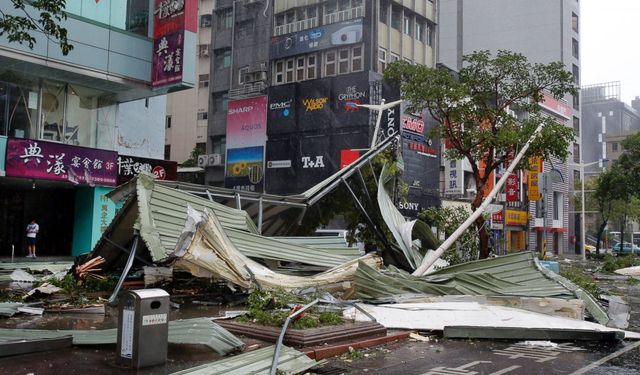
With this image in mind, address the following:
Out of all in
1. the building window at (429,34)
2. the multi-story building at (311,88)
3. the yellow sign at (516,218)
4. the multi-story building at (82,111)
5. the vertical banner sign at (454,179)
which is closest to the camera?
the multi-story building at (82,111)

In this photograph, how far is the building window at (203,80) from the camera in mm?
48250

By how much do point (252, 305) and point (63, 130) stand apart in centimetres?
1781

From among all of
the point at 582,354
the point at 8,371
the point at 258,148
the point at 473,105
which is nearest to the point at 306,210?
the point at 473,105

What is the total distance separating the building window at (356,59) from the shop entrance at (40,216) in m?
20.6

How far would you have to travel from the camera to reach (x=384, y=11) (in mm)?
40156

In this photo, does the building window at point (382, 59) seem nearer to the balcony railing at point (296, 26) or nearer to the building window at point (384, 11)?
the building window at point (384, 11)

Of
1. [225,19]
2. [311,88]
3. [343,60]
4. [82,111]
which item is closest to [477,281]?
[82,111]

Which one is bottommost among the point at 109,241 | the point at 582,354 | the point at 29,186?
the point at 582,354

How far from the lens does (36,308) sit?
998cm

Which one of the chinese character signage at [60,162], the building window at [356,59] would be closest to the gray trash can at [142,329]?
the chinese character signage at [60,162]

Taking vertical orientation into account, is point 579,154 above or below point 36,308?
above

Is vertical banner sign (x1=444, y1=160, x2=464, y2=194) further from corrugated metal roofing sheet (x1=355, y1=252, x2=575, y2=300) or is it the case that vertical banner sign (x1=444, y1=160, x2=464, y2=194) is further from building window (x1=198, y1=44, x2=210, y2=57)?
corrugated metal roofing sheet (x1=355, y1=252, x2=575, y2=300)

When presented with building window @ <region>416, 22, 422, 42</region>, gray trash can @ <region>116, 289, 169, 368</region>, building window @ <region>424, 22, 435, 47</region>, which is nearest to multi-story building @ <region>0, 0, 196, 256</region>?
gray trash can @ <region>116, 289, 169, 368</region>

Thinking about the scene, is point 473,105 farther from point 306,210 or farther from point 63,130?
point 63,130
